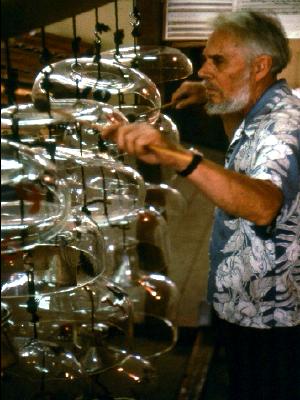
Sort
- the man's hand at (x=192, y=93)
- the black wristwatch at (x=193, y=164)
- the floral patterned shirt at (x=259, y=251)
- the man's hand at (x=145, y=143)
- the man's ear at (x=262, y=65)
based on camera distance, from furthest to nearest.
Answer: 1. the man's hand at (x=192, y=93)
2. the man's ear at (x=262, y=65)
3. the floral patterned shirt at (x=259, y=251)
4. the black wristwatch at (x=193, y=164)
5. the man's hand at (x=145, y=143)

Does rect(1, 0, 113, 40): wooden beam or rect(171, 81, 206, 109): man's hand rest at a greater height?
rect(1, 0, 113, 40): wooden beam

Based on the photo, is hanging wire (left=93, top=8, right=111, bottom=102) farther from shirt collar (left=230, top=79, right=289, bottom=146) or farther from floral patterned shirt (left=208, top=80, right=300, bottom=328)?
shirt collar (left=230, top=79, right=289, bottom=146)

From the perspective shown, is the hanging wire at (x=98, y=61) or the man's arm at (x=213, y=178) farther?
the hanging wire at (x=98, y=61)

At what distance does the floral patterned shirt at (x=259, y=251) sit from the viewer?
1.90 m

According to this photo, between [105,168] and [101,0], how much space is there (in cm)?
37

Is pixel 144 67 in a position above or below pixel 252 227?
above

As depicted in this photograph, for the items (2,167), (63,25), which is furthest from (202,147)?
(2,167)

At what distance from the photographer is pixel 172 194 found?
399 cm

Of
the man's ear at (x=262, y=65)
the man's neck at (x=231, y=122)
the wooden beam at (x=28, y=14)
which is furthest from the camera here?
the man's neck at (x=231, y=122)

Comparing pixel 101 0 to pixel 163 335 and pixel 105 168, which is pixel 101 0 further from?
pixel 163 335

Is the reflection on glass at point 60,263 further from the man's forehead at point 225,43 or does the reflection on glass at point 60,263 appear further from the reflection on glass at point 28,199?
the man's forehead at point 225,43

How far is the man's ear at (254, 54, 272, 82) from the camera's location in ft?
6.68

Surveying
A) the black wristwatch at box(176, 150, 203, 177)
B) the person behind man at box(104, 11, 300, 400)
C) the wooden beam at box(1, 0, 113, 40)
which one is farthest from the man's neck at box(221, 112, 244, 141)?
the wooden beam at box(1, 0, 113, 40)

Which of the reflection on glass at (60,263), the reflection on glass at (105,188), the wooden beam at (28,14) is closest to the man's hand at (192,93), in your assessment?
the reflection on glass at (105,188)
